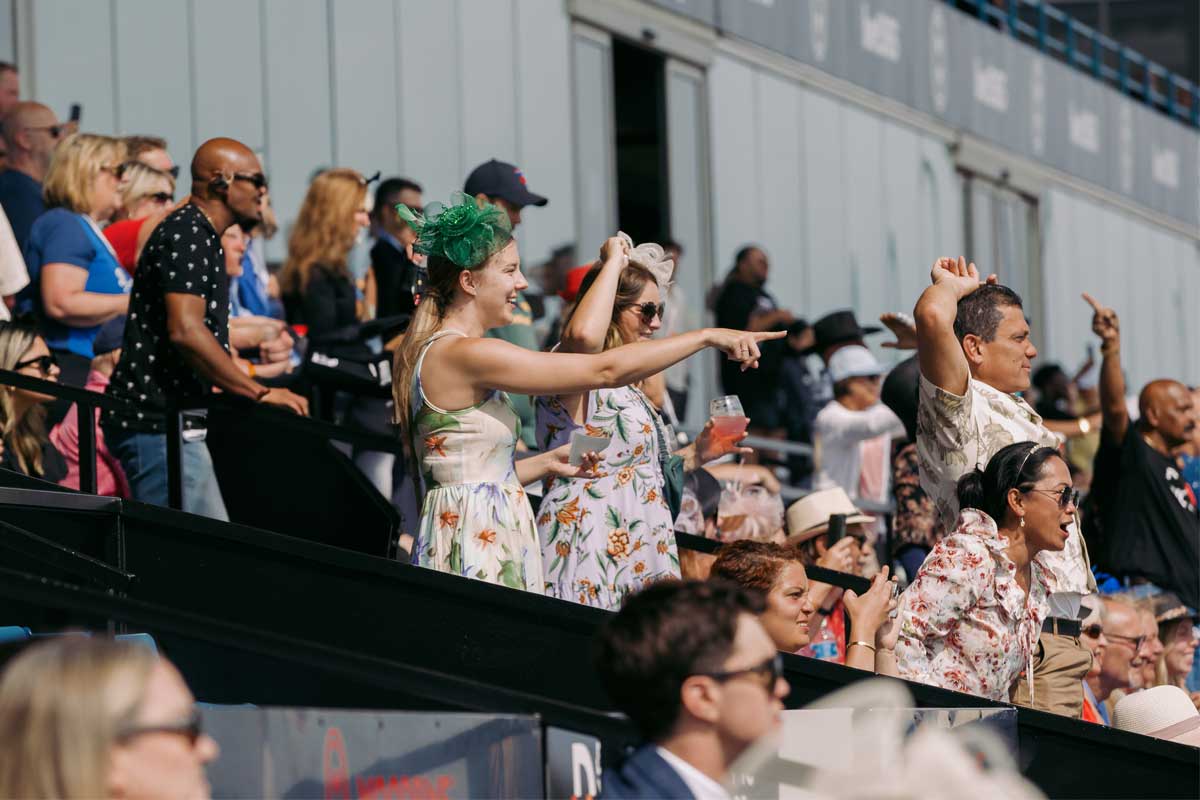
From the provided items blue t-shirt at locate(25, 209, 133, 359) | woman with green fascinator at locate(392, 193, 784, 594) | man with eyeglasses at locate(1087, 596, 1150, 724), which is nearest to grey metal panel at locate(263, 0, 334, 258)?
blue t-shirt at locate(25, 209, 133, 359)

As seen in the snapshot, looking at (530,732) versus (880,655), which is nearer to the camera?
(530,732)

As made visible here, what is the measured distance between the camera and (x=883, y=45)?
65.7 feet

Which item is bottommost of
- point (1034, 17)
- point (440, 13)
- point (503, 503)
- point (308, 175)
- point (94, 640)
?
point (94, 640)

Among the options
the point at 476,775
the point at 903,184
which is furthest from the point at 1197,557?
the point at 903,184

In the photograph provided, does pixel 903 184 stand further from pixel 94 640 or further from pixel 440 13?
pixel 94 640

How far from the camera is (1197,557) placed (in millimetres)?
8500

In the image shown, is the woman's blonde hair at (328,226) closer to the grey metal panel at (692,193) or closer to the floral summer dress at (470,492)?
the floral summer dress at (470,492)

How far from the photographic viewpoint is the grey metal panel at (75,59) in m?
10.8

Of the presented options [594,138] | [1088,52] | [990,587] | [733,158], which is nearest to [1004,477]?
[990,587]

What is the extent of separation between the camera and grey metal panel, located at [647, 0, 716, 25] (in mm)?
16281

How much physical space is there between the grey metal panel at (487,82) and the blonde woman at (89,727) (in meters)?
11.3

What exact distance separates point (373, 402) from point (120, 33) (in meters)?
4.27

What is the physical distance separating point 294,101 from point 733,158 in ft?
20.0

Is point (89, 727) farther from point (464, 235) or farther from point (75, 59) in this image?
point (75, 59)
